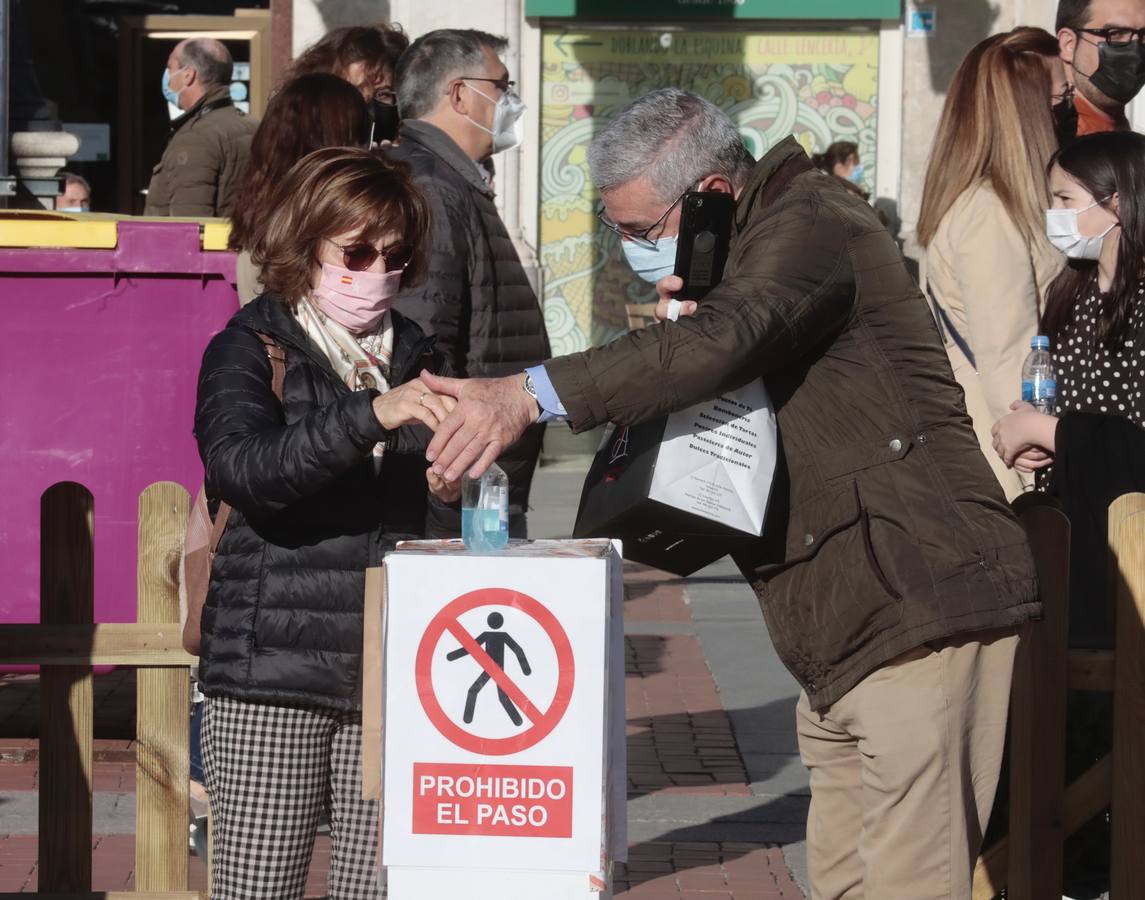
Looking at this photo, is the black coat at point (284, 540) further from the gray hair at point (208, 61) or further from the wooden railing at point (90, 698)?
the gray hair at point (208, 61)

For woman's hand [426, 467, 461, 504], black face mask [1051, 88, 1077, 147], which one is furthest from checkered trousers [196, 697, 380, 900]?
black face mask [1051, 88, 1077, 147]

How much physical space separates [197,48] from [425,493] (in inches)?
212

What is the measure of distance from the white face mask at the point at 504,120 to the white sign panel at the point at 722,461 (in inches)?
93.6

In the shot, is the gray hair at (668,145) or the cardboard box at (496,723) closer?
the cardboard box at (496,723)

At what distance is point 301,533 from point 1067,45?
10.5ft

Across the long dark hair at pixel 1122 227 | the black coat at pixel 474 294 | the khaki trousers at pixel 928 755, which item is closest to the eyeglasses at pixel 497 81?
the black coat at pixel 474 294

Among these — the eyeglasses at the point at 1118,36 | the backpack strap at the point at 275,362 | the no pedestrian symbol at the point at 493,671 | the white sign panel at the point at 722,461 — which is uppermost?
the eyeglasses at the point at 1118,36

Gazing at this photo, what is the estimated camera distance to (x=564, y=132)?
43.1 feet

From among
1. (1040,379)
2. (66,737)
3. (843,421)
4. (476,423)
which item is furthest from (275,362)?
(1040,379)

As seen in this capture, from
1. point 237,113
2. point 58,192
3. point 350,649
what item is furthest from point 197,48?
point 350,649

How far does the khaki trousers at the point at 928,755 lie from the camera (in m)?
3.28

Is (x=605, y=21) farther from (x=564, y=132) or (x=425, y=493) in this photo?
(x=425, y=493)

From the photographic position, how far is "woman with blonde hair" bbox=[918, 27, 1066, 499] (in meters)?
4.87

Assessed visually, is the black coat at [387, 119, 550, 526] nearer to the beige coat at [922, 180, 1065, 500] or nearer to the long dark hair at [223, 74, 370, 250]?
the long dark hair at [223, 74, 370, 250]
